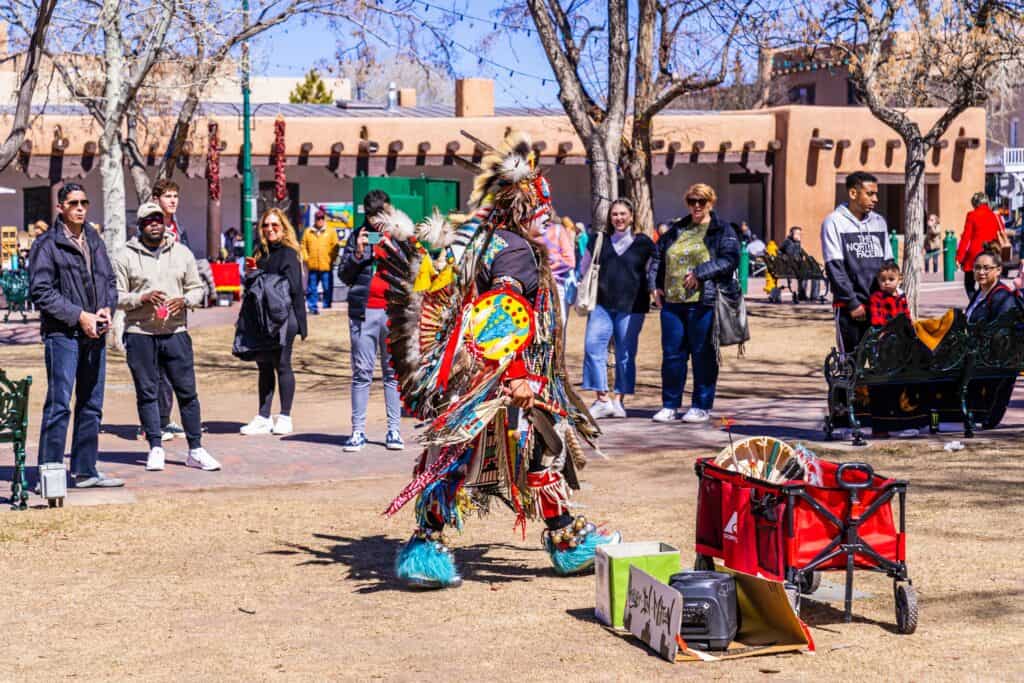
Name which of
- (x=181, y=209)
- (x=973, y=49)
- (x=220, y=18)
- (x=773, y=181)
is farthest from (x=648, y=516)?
(x=773, y=181)

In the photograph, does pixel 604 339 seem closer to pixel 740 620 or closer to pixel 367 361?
pixel 367 361

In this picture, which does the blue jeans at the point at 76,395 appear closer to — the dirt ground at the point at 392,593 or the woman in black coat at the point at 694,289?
the dirt ground at the point at 392,593

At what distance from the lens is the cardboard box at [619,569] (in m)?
6.01

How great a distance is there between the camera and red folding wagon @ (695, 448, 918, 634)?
19.3 ft

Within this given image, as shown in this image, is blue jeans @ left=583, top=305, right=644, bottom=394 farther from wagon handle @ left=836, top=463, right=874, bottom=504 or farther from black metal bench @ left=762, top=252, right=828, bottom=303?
black metal bench @ left=762, top=252, right=828, bottom=303

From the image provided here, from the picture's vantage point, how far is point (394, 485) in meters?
9.47

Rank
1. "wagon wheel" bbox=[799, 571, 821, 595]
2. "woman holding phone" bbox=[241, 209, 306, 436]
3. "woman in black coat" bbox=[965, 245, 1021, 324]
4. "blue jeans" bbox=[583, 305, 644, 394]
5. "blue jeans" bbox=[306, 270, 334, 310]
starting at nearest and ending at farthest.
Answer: "wagon wheel" bbox=[799, 571, 821, 595] < "woman in black coat" bbox=[965, 245, 1021, 324] < "woman holding phone" bbox=[241, 209, 306, 436] < "blue jeans" bbox=[583, 305, 644, 394] < "blue jeans" bbox=[306, 270, 334, 310]

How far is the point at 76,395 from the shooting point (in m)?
9.12

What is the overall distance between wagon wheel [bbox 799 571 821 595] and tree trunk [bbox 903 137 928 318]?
14768mm

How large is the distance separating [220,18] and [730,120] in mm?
24294

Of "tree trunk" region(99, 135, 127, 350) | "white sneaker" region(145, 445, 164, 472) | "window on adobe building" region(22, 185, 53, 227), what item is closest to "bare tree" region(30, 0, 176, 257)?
"tree trunk" region(99, 135, 127, 350)

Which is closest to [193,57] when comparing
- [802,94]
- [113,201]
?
[113,201]

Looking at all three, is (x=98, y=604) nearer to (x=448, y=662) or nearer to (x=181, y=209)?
(x=448, y=662)

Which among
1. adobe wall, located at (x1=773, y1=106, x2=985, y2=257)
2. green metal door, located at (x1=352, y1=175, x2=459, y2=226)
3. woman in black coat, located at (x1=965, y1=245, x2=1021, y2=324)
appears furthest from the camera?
adobe wall, located at (x1=773, y1=106, x2=985, y2=257)
